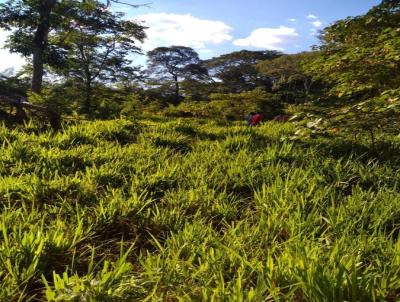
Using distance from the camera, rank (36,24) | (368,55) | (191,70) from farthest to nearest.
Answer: (191,70)
(36,24)
(368,55)

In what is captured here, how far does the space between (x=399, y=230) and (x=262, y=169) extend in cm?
175

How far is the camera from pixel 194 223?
9.14 ft

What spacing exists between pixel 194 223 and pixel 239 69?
58.5 m

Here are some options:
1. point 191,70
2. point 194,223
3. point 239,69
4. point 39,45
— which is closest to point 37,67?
point 39,45

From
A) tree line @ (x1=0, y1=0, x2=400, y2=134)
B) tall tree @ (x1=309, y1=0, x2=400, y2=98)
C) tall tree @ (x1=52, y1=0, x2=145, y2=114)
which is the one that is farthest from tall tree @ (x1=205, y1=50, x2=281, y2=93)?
tall tree @ (x1=309, y1=0, x2=400, y2=98)

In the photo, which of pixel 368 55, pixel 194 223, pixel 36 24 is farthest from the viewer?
pixel 36 24

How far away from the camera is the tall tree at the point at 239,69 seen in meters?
57.6

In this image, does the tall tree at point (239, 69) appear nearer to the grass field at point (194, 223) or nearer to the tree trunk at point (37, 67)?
the tree trunk at point (37, 67)

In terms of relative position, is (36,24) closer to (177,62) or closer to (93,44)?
(93,44)

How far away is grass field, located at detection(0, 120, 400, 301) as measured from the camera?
2.01 meters

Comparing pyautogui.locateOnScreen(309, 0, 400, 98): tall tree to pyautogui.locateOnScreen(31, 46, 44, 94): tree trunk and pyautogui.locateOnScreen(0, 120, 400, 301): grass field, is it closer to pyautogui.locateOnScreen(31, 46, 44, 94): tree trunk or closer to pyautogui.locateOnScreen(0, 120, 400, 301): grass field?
pyautogui.locateOnScreen(0, 120, 400, 301): grass field

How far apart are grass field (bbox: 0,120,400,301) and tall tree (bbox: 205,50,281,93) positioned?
52.4m

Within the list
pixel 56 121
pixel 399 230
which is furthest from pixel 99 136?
pixel 399 230

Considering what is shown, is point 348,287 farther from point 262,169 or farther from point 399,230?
point 262,169
